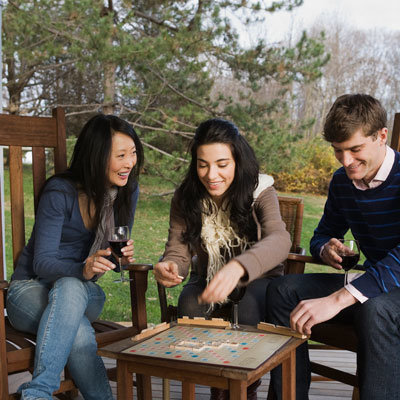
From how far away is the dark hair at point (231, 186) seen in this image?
198cm

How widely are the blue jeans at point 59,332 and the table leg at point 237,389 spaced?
0.70 m

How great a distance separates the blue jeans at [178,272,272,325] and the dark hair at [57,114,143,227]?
1.39ft

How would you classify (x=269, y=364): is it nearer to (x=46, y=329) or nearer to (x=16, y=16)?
(x=46, y=329)

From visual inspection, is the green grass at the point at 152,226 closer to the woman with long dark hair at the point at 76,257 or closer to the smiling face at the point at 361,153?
the woman with long dark hair at the point at 76,257

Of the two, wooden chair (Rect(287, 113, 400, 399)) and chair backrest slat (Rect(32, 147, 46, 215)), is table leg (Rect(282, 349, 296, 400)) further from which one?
chair backrest slat (Rect(32, 147, 46, 215))

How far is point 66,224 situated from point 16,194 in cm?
29

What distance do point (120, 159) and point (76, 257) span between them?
0.43 metres

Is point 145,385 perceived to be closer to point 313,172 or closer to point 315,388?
point 315,388

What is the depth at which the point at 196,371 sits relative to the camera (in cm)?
134

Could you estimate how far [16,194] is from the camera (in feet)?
7.30

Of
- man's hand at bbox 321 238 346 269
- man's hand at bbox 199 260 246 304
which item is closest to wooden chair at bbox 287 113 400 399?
man's hand at bbox 321 238 346 269

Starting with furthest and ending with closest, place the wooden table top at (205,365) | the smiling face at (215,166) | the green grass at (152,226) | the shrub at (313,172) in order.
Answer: the shrub at (313,172) < the green grass at (152,226) < the smiling face at (215,166) < the wooden table top at (205,365)

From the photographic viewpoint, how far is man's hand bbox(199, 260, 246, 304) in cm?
154

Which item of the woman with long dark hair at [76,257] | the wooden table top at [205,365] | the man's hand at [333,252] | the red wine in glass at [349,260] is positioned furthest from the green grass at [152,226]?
the wooden table top at [205,365]
